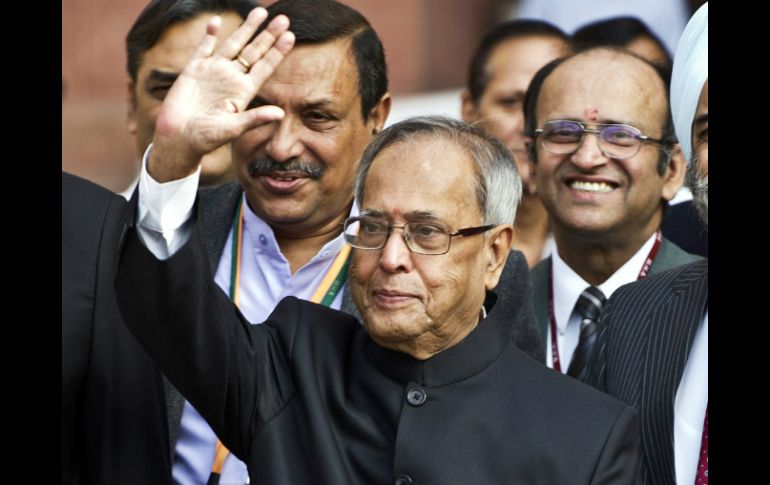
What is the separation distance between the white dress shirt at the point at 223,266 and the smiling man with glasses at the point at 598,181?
1004 millimetres

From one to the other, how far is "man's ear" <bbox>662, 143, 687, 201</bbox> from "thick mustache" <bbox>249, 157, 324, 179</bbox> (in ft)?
4.86

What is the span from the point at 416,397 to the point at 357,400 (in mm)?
161

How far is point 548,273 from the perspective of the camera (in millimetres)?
5473

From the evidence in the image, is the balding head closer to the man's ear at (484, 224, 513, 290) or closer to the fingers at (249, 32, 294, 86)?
the man's ear at (484, 224, 513, 290)

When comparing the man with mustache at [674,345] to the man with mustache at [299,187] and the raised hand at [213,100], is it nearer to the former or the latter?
the man with mustache at [299,187]

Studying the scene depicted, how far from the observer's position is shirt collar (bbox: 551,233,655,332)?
5246 mm

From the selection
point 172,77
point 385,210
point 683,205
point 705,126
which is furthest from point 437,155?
point 683,205

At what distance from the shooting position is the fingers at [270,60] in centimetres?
351

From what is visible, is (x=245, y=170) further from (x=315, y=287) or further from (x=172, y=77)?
(x=172, y=77)

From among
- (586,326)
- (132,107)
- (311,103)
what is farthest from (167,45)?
(586,326)

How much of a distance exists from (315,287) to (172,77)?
136cm

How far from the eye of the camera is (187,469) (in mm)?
4227

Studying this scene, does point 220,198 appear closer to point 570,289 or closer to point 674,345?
point 570,289

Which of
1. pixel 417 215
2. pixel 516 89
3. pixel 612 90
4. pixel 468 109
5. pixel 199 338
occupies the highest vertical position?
pixel 612 90
